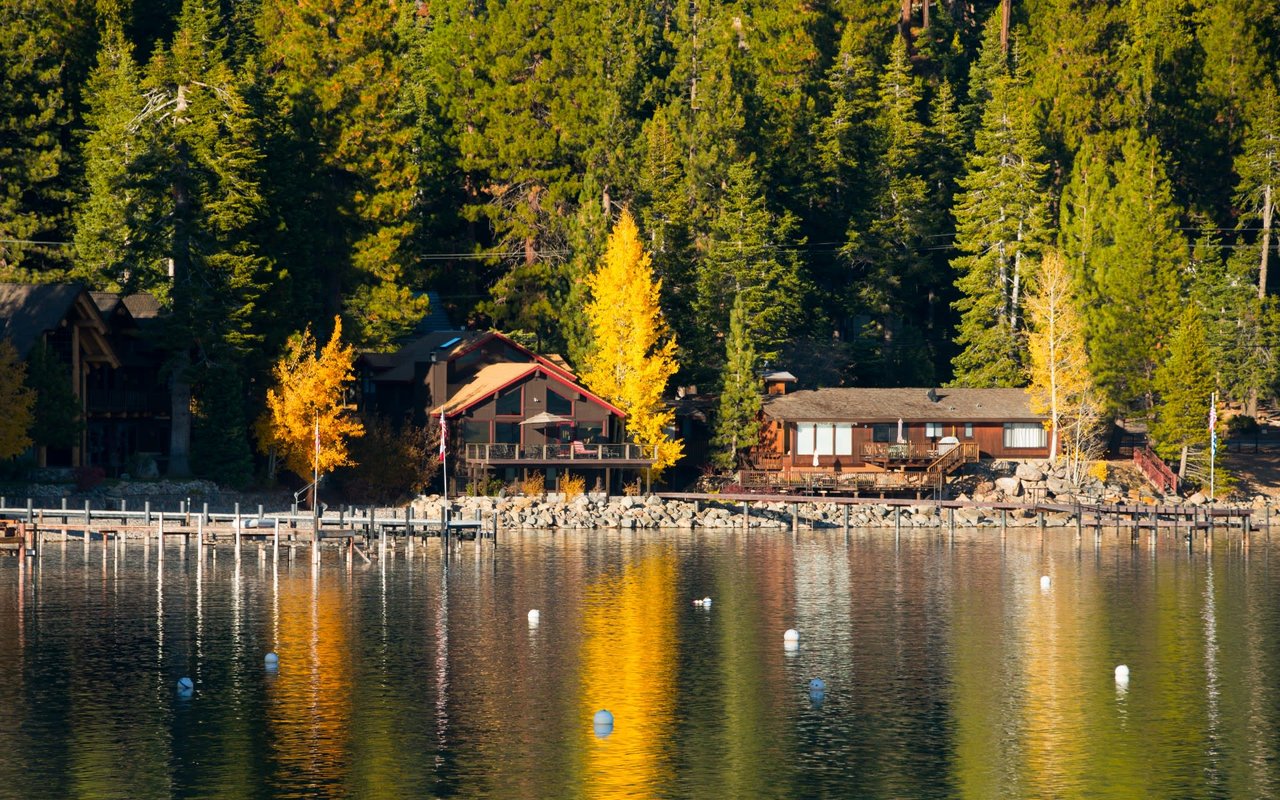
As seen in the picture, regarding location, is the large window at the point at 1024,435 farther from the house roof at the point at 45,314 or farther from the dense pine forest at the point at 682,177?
the house roof at the point at 45,314

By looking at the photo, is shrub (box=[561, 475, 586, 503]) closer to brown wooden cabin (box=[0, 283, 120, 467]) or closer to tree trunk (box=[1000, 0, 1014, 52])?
brown wooden cabin (box=[0, 283, 120, 467])

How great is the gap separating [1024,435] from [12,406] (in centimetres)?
5566

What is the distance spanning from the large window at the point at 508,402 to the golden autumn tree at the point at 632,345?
4.83 meters

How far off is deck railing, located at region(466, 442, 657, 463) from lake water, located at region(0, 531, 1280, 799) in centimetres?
1361

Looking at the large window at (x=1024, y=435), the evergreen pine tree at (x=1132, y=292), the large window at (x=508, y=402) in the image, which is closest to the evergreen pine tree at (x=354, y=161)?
the large window at (x=508, y=402)

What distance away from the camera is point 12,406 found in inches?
3034

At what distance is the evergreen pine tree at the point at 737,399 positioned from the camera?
97.0 m

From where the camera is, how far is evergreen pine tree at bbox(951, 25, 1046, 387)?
10638 centimetres

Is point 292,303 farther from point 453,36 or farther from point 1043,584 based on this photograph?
point 1043,584

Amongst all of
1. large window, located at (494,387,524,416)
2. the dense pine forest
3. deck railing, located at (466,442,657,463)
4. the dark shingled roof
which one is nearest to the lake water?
the dark shingled roof

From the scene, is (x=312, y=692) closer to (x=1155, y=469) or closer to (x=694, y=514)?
(x=694, y=514)

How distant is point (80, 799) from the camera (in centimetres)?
3750

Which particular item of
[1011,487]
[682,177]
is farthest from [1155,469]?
[682,177]

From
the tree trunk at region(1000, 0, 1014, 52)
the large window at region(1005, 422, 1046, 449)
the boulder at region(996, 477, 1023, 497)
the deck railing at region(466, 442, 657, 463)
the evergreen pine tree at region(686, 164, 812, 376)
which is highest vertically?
the tree trunk at region(1000, 0, 1014, 52)
